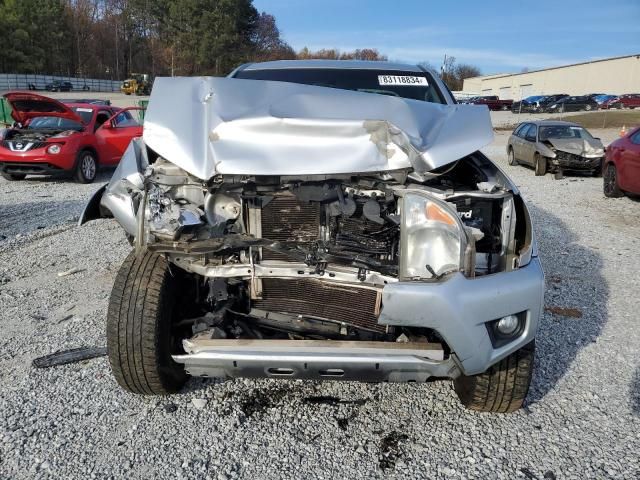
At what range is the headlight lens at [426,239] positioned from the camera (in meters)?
2.41

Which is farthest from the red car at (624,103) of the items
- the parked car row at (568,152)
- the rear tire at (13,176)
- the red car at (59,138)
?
the rear tire at (13,176)

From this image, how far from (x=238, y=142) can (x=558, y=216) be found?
7031 millimetres

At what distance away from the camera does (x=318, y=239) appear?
2.69 meters

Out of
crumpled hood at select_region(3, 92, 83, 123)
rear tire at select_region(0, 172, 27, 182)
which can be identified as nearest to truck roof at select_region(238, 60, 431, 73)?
crumpled hood at select_region(3, 92, 83, 123)

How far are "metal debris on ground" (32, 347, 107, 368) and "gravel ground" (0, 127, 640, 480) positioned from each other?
5cm

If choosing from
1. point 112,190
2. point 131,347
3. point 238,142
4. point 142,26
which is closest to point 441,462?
point 131,347

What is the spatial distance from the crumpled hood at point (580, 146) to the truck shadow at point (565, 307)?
637 centimetres

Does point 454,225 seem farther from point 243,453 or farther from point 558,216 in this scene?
point 558,216

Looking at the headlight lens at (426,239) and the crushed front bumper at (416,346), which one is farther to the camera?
the headlight lens at (426,239)

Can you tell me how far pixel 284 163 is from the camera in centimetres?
249

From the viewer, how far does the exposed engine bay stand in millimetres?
2471

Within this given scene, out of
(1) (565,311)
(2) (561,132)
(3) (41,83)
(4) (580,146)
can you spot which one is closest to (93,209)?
(1) (565,311)

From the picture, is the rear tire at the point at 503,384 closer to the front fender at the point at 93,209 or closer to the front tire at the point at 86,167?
the front fender at the point at 93,209

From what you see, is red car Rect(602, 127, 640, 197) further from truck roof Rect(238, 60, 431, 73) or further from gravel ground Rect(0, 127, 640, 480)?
truck roof Rect(238, 60, 431, 73)
